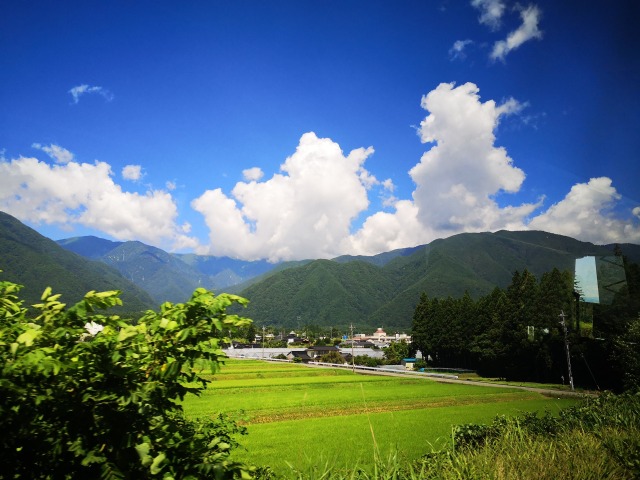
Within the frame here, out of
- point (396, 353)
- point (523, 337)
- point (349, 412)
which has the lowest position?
point (396, 353)

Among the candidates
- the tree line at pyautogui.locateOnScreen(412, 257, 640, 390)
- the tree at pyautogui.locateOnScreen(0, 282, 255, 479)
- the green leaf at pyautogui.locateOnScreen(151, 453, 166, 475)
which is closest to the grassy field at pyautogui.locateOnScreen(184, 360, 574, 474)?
the tree at pyautogui.locateOnScreen(0, 282, 255, 479)

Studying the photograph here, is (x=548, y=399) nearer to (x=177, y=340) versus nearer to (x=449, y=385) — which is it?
(x=449, y=385)

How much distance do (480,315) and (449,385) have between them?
20910mm

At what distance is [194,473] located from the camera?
7.90 ft

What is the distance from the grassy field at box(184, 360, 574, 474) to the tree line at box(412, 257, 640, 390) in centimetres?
944

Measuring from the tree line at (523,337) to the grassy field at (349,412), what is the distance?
944 centimetres

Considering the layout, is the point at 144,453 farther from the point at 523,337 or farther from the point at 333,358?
the point at 333,358

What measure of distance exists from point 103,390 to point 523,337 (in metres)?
56.3

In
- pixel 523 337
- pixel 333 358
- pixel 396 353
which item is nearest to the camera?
pixel 523 337

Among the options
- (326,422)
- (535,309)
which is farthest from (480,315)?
(326,422)

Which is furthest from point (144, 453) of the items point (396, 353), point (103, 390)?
point (396, 353)

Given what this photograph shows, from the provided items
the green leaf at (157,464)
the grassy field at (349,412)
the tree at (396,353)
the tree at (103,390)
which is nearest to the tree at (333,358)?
the tree at (396,353)

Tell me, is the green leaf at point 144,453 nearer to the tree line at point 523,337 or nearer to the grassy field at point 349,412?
the grassy field at point 349,412

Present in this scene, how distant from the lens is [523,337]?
49.3m
